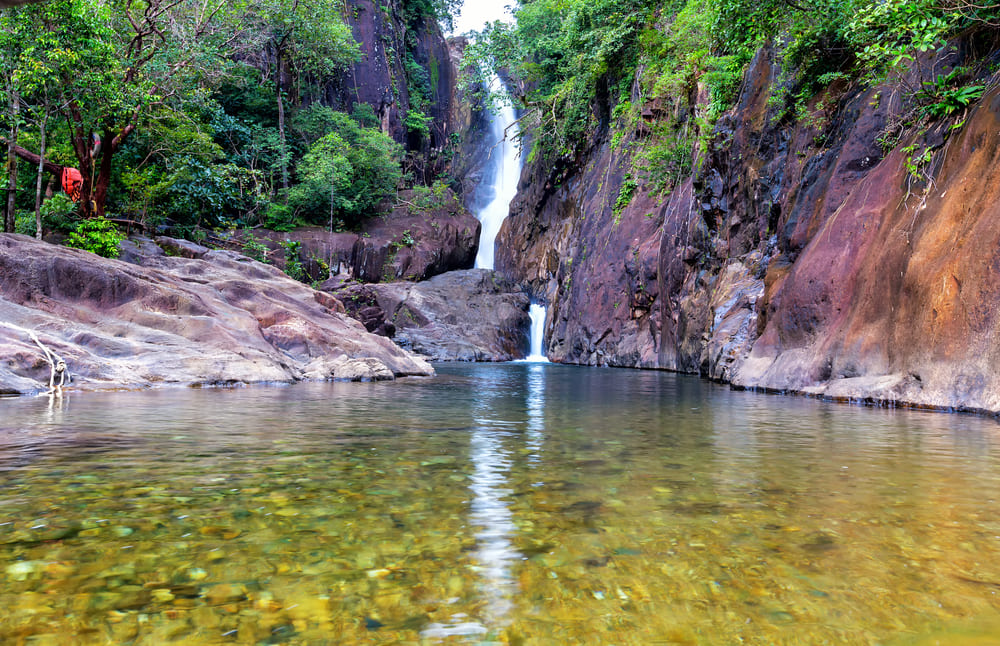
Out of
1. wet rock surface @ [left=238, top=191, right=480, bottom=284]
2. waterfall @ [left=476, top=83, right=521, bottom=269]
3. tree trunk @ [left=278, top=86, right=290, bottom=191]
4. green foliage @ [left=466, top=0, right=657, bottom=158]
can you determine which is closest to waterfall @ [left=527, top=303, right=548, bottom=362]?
wet rock surface @ [left=238, top=191, right=480, bottom=284]

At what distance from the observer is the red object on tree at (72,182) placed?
16.3 m

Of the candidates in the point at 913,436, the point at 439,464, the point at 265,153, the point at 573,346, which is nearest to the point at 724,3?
the point at 913,436

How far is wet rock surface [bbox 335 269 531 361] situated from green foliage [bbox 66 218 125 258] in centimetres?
1107

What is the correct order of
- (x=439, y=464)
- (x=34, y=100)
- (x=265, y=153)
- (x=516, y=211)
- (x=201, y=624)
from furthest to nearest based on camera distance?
1. (x=516, y=211)
2. (x=265, y=153)
3. (x=34, y=100)
4. (x=439, y=464)
5. (x=201, y=624)

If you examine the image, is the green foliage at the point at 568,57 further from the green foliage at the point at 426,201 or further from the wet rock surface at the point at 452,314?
the wet rock surface at the point at 452,314

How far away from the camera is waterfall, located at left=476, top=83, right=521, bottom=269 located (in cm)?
3881

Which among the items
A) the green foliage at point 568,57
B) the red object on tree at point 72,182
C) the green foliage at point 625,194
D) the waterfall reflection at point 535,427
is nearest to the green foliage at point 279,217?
the green foliage at point 568,57

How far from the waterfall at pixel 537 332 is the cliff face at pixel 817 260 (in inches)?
241

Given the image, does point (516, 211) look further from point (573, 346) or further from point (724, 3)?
point (724, 3)

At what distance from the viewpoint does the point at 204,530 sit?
2.43m

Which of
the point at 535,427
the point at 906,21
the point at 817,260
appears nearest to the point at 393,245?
the point at 817,260

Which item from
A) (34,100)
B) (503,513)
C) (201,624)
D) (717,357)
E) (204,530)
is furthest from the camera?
(34,100)

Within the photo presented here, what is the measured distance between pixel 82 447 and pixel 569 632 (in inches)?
151

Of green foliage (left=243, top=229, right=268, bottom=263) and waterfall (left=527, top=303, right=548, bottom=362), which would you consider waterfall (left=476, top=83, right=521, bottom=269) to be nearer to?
waterfall (left=527, top=303, right=548, bottom=362)
